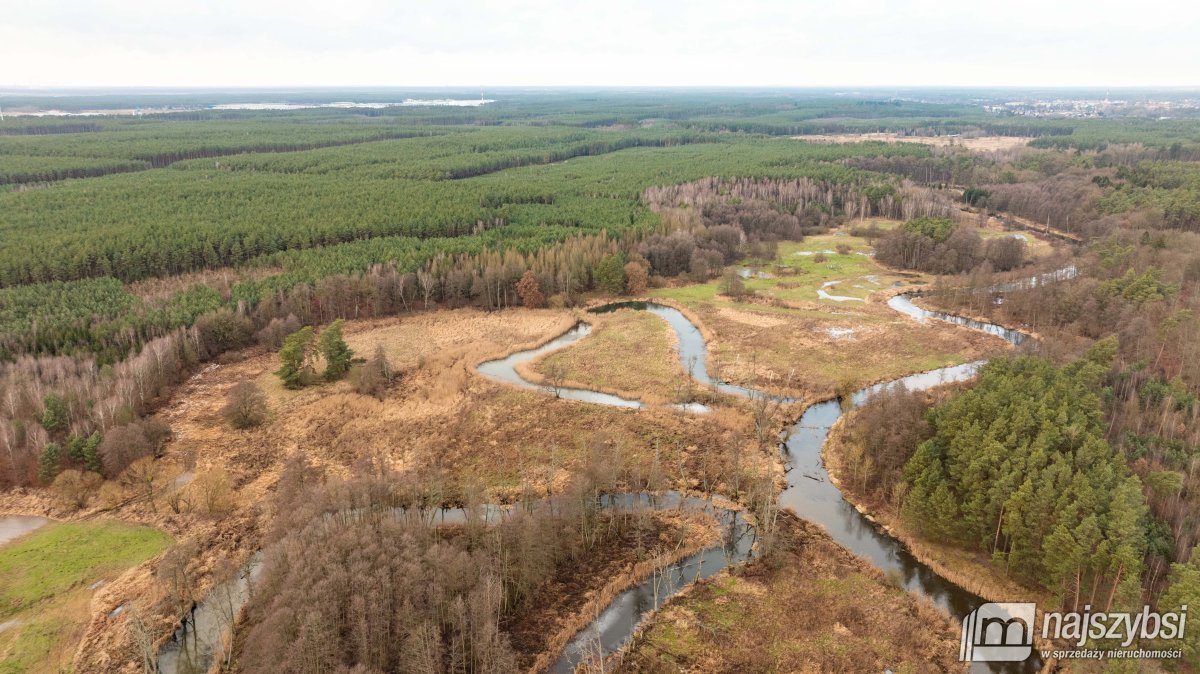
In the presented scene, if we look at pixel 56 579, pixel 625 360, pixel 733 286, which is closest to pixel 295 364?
pixel 56 579

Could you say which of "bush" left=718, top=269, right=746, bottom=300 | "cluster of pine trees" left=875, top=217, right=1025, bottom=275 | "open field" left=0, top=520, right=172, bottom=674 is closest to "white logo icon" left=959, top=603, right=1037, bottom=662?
"open field" left=0, top=520, right=172, bottom=674

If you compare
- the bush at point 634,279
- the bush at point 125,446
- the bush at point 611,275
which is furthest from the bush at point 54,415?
the bush at point 634,279

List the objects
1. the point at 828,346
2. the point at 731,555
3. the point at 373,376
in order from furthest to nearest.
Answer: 1. the point at 828,346
2. the point at 373,376
3. the point at 731,555

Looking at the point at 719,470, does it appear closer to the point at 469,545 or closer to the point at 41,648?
the point at 469,545

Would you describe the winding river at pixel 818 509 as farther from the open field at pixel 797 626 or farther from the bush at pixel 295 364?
the bush at pixel 295 364

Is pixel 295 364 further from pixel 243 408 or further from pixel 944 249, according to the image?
pixel 944 249

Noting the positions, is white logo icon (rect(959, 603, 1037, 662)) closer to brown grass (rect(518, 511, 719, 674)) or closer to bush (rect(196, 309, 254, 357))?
brown grass (rect(518, 511, 719, 674))

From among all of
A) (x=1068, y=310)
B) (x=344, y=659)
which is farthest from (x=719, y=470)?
(x=1068, y=310)
